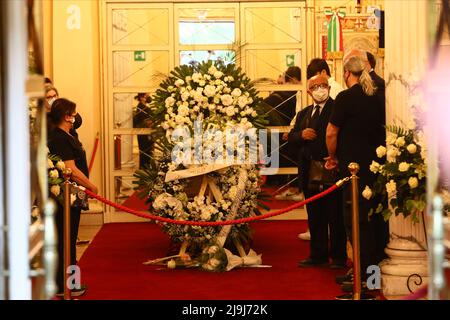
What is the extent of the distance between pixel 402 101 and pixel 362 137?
1.67 feet

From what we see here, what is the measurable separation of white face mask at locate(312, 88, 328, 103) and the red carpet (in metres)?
1.59

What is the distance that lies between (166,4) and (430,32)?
8.81 meters

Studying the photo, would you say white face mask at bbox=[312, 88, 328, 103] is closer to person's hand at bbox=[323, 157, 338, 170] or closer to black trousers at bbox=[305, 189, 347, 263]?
person's hand at bbox=[323, 157, 338, 170]

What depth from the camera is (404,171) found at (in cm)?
731

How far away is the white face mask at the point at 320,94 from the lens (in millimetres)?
9328

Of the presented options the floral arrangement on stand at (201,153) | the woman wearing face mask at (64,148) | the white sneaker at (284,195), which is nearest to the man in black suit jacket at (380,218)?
the floral arrangement on stand at (201,153)

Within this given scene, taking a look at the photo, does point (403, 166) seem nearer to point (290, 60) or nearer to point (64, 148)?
point (64, 148)

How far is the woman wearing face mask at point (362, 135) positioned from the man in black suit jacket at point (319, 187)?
974mm

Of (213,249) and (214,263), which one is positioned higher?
(213,249)

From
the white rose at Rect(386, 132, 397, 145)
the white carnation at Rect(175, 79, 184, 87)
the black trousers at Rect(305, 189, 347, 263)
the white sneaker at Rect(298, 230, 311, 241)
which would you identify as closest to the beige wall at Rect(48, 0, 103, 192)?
the white sneaker at Rect(298, 230, 311, 241)

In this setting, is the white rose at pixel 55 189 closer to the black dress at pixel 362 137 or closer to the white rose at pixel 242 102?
the black dress at pixel 362 137

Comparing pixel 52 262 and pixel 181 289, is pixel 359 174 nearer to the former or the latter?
pixel 181 289

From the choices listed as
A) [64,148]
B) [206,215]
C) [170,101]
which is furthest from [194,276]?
[64,148]
